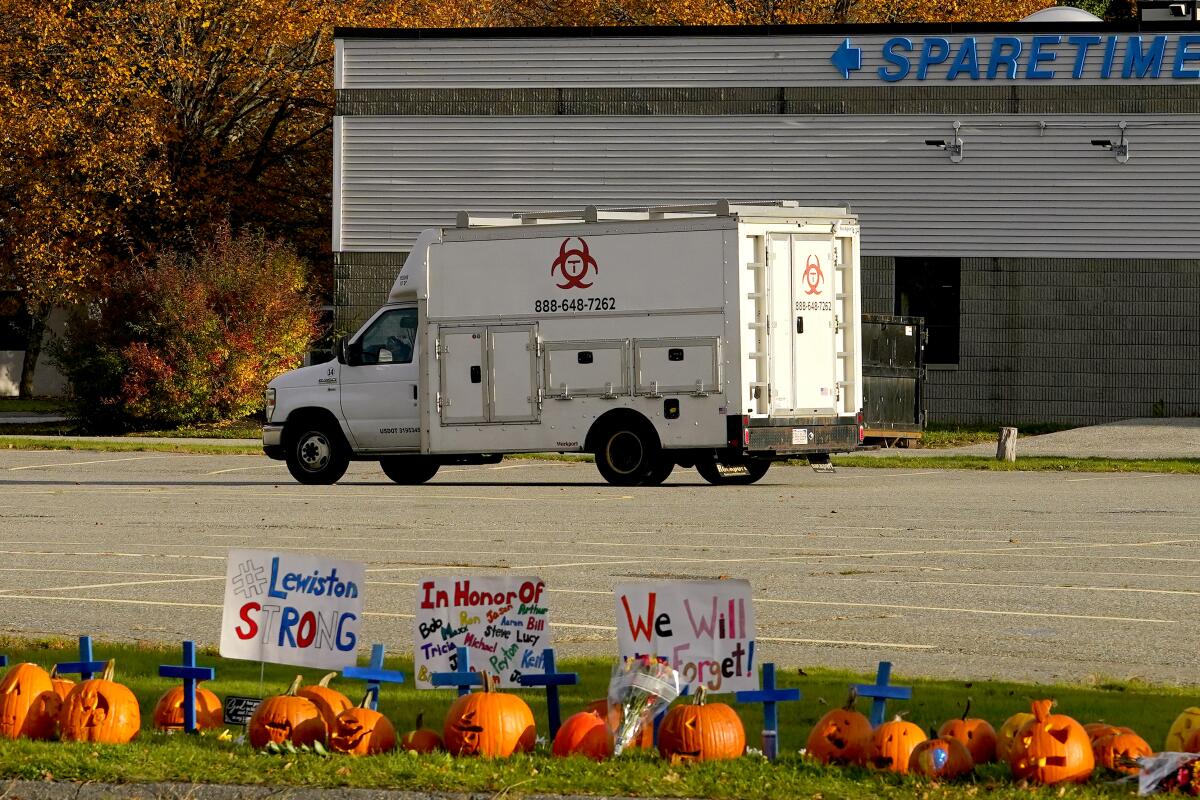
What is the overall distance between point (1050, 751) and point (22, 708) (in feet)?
13.0

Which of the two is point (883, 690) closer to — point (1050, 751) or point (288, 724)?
point (1050, 751)

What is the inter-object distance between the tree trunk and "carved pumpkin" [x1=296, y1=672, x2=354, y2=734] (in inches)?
1746

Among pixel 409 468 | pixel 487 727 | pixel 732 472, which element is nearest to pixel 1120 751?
pixel 487 727

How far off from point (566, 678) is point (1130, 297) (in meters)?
30.2

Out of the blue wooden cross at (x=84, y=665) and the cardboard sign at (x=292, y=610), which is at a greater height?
the cardboard sign at (x=292, y=610)

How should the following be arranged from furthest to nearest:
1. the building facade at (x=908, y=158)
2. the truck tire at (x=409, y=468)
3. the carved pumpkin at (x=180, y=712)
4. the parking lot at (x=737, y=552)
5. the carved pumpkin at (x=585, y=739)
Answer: the building facade at (x=908, y=158) → the truck tire at (x=409, y=468) → the parking lot at (x=737, y=552) → the carved pumpkin at (x=180, y=712) → the carved pumpkin at (x=585, y=739)

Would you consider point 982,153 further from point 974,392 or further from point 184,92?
point 184,92

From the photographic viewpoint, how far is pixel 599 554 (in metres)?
14.9

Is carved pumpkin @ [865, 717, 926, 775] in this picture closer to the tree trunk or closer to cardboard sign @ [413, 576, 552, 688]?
cardboard sign @ [413, 576, 552, 688]

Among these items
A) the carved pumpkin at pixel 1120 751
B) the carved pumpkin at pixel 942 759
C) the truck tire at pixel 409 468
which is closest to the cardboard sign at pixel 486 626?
the carved pumpkin at pixel 942 759

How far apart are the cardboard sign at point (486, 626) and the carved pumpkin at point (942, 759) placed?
58.5 inches

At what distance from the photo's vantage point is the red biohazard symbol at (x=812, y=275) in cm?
2273

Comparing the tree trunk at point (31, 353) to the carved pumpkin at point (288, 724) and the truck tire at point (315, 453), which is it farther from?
the carved pumpkin at point (288, 724)

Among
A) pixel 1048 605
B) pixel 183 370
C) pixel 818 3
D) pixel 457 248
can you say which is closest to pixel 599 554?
pixel 1048 605
